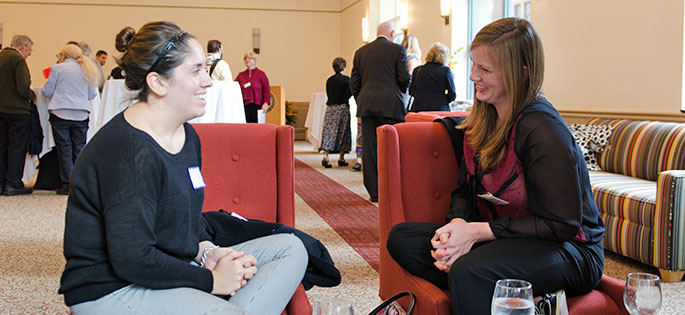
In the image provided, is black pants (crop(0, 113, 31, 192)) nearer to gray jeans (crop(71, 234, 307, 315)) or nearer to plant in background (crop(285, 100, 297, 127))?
gray jeans (crop(71, 234, 307, 315))

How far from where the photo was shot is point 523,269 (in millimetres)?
1779

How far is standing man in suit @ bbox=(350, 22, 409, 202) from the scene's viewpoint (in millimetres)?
5879

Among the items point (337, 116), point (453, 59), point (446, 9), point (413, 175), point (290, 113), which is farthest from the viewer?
point (290, 113)

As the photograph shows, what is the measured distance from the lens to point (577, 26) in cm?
550

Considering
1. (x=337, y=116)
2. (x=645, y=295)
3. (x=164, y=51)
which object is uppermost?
(x=164, y=51)

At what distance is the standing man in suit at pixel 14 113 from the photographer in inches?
248

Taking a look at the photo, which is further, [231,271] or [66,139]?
[66,139]

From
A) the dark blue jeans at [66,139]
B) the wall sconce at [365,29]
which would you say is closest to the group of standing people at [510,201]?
the dark blue jeans at [66,139]

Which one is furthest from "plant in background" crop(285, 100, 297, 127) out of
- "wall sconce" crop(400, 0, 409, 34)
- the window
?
the window

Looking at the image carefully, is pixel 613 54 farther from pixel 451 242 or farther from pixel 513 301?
pixel 513 301

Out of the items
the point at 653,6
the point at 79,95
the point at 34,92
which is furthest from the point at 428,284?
the point at 34,92

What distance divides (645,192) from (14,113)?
5666 mm

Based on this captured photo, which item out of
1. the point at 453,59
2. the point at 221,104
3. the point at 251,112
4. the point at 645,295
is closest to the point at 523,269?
the point at 645,295

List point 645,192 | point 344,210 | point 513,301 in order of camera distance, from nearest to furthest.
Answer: point 513,301, point 645,192, point 344,210
